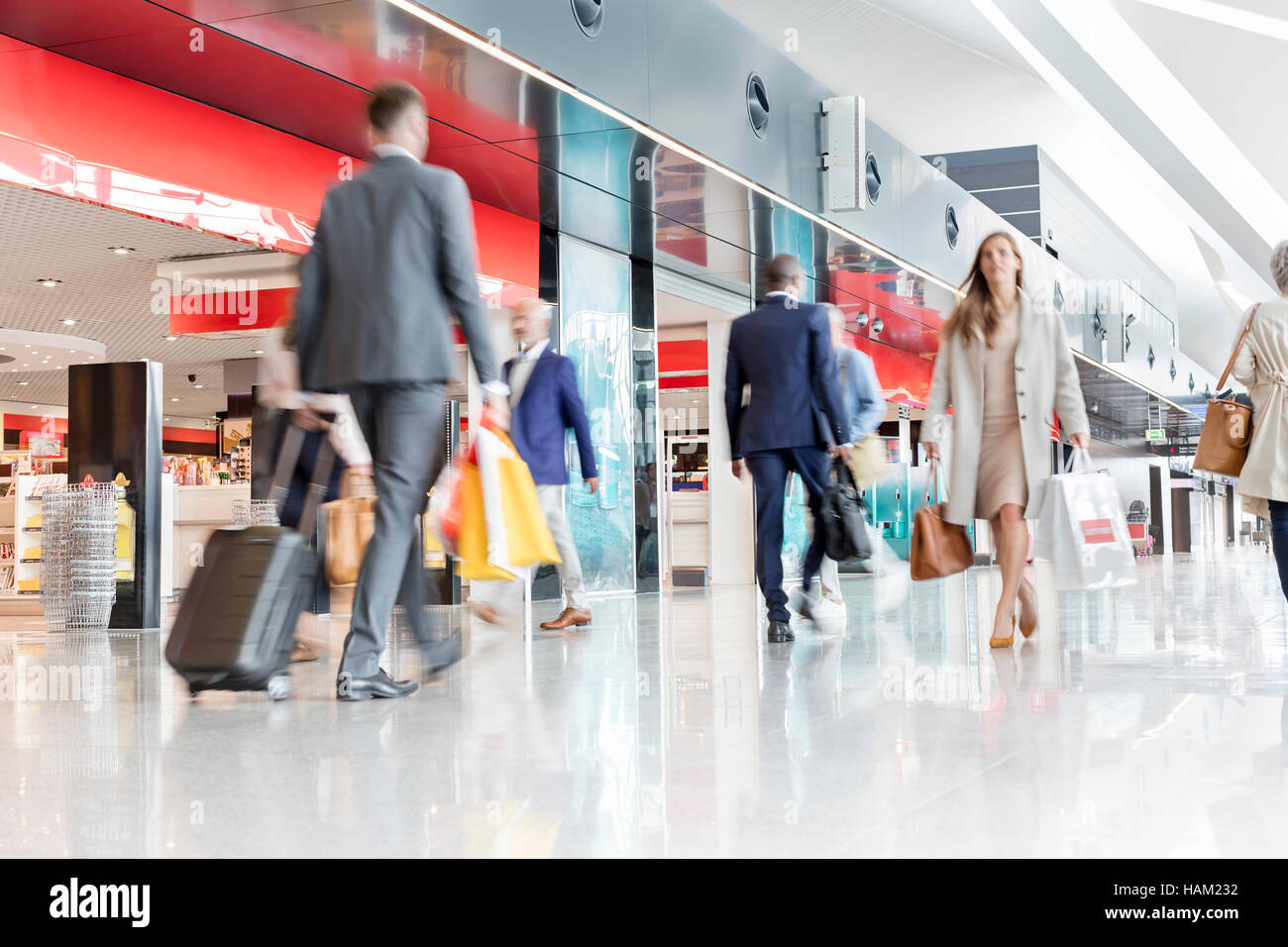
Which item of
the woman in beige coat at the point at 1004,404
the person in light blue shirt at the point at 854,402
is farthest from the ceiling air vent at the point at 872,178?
the woman in beige coat at the point at 1004,404

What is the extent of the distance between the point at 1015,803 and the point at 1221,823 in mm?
278

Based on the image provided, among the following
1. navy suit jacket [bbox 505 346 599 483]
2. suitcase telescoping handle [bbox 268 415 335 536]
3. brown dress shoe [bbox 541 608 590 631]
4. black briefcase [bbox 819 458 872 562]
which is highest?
navy suit jacket [bbox 505 346 599 483]

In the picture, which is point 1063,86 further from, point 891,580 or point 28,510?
point 28,510

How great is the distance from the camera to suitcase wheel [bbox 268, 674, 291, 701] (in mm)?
3309

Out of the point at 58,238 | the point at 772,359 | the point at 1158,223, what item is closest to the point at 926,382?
the point at 1158,223

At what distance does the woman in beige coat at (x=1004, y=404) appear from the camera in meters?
4.59

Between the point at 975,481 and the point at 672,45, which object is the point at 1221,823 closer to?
the point at 975,481

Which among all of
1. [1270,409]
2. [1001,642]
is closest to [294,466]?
[1001,642]

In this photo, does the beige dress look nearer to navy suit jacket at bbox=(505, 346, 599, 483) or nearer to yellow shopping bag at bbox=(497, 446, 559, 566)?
yellow shopping bag at bbox=(497, 446, 559, 566)

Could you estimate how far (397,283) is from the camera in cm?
331

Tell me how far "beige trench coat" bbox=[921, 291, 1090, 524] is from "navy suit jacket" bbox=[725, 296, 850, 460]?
21.0 inches

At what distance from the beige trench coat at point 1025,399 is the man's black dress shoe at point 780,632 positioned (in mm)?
769

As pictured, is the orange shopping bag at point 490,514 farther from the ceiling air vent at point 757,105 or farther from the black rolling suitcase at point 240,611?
the ceiling air vent at point 757,105

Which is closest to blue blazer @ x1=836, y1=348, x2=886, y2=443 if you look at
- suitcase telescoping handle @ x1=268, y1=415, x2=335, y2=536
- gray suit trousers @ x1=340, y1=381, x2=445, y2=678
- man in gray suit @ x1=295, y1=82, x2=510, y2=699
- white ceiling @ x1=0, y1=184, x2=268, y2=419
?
suitcase telescoping handle @ x1=268, y1=415, x2=335, y2=536
